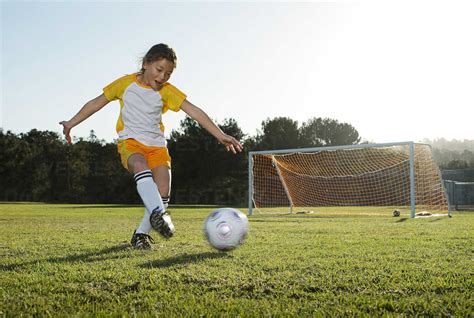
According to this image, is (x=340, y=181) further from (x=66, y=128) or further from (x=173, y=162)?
(x=66, y=128)

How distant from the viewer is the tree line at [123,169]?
142 feet

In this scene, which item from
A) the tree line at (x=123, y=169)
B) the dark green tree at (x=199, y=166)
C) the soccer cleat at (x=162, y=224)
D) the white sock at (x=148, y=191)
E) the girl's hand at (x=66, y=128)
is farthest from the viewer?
the tree line at (x=123, y=169)

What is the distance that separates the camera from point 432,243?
15.6 ft

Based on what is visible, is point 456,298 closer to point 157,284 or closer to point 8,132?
point 157,284

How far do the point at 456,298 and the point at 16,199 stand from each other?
50.4 metres

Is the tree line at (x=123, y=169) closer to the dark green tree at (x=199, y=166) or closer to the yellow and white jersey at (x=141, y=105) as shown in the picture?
the dark green tree at (x=199, y=166)

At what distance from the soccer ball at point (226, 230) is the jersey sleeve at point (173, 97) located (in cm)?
110

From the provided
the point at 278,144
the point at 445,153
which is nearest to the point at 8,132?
the point at 278,144

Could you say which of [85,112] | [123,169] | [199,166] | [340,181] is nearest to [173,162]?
[199,166]

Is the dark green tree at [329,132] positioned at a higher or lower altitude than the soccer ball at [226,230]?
higher

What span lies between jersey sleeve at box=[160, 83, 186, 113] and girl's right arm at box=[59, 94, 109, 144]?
0.55 m

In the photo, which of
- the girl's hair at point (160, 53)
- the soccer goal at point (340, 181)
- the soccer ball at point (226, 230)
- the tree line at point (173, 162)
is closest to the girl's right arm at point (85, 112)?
the girl's hair at point (160, 53)

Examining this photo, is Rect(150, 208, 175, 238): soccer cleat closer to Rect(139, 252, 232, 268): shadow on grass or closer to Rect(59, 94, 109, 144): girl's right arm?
Rect(139, 252, 232, 268): shadow on grass

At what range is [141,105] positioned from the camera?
14.9 feet
